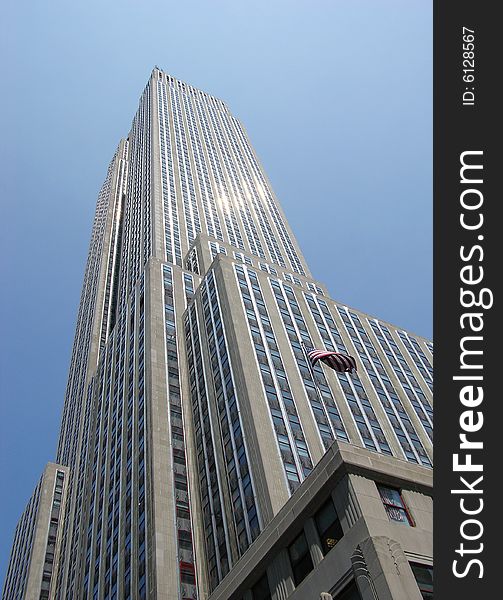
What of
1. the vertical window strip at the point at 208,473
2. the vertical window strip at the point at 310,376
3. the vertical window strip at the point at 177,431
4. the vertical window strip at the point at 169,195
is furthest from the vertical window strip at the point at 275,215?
the vertical window strip at the point at 208,473

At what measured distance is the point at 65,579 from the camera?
3452 inches

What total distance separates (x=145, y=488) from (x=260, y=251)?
79.7 m

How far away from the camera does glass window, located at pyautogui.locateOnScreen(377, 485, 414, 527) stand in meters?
30.1

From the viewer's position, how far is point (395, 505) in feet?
102

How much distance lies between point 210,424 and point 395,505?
4521 centimetres

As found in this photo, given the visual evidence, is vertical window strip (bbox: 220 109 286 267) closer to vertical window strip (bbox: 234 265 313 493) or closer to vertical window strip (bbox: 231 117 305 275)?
vertical window strip (bbox: 231 117 305 275)

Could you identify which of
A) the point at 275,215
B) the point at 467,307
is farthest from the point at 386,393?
the point at 275,215

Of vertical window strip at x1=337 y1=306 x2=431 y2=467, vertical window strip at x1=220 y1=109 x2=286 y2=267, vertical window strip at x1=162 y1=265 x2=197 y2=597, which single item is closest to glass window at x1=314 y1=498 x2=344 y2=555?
vertical window strip at x1=162 y1=265 x2=197 y2=597

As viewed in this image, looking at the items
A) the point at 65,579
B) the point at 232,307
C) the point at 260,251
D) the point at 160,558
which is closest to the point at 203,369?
the point at 232,307

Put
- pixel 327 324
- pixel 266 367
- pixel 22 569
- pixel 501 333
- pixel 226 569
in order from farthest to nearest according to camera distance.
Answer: pixel 22 569
pixel 327 324
pixel 266 367
pixel 226 569
pixel 501 333

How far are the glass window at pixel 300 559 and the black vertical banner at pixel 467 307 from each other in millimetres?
13546

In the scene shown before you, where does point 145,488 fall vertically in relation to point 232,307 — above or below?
below

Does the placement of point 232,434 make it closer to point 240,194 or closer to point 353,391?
point 353,391

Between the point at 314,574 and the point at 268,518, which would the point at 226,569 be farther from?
the point at 314,574
